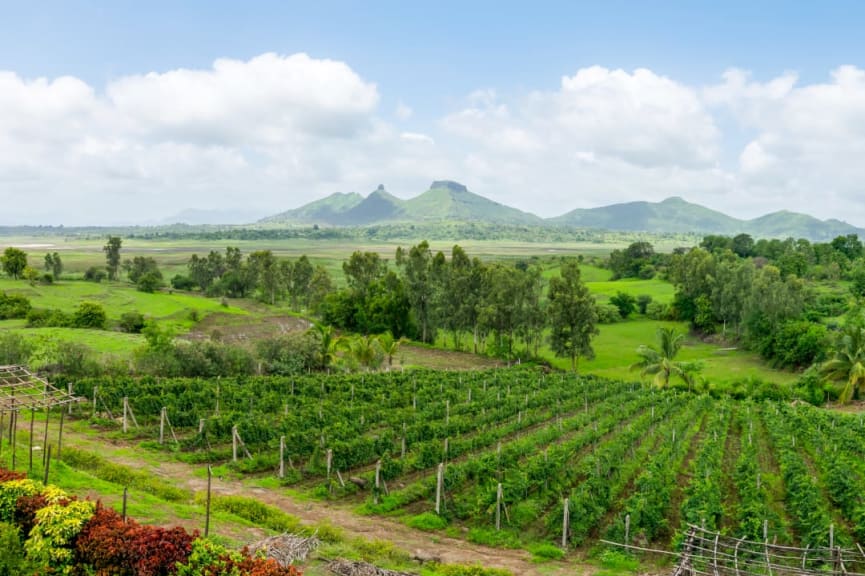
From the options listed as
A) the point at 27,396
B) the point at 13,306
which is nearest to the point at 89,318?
the point at 13,306

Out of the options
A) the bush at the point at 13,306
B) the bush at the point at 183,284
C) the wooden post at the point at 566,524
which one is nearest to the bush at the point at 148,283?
the bush at the point at 183,284

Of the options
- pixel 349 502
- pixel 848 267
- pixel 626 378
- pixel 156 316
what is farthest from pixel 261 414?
pixel 848 267

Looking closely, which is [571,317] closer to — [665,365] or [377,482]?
[665,365]

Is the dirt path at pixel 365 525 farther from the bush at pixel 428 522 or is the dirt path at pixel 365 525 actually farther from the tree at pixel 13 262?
the tree at pixel 13 262

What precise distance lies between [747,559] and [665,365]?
29.7m

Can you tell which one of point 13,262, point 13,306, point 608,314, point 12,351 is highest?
point 13,262

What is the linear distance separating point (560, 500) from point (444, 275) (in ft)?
141

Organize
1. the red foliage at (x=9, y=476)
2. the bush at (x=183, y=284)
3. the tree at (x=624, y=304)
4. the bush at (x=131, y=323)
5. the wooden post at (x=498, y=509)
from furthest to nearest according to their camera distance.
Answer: the bush at (x=183, y=284) → the tree at (x=624, y=304) → the bush at (x=131, y=323) → the wooden post at (x=498, y=509) → the red foliage at (x=9, y=476)

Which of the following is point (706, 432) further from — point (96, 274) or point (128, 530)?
point (96, 274)

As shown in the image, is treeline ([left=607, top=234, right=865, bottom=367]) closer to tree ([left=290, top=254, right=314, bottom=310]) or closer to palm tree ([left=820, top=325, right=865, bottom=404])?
palm tree ([left=820, top=325, right=865, bottom=404])

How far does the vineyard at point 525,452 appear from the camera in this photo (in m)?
17.9

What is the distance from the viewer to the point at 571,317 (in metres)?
51.7

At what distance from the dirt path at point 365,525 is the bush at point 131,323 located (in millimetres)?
38999

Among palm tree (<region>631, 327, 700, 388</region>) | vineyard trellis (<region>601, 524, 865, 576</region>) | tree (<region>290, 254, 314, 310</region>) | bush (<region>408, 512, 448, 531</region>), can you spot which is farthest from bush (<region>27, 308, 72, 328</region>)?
vineyard trellis (<region>601, 524, 865, 576</region>)
